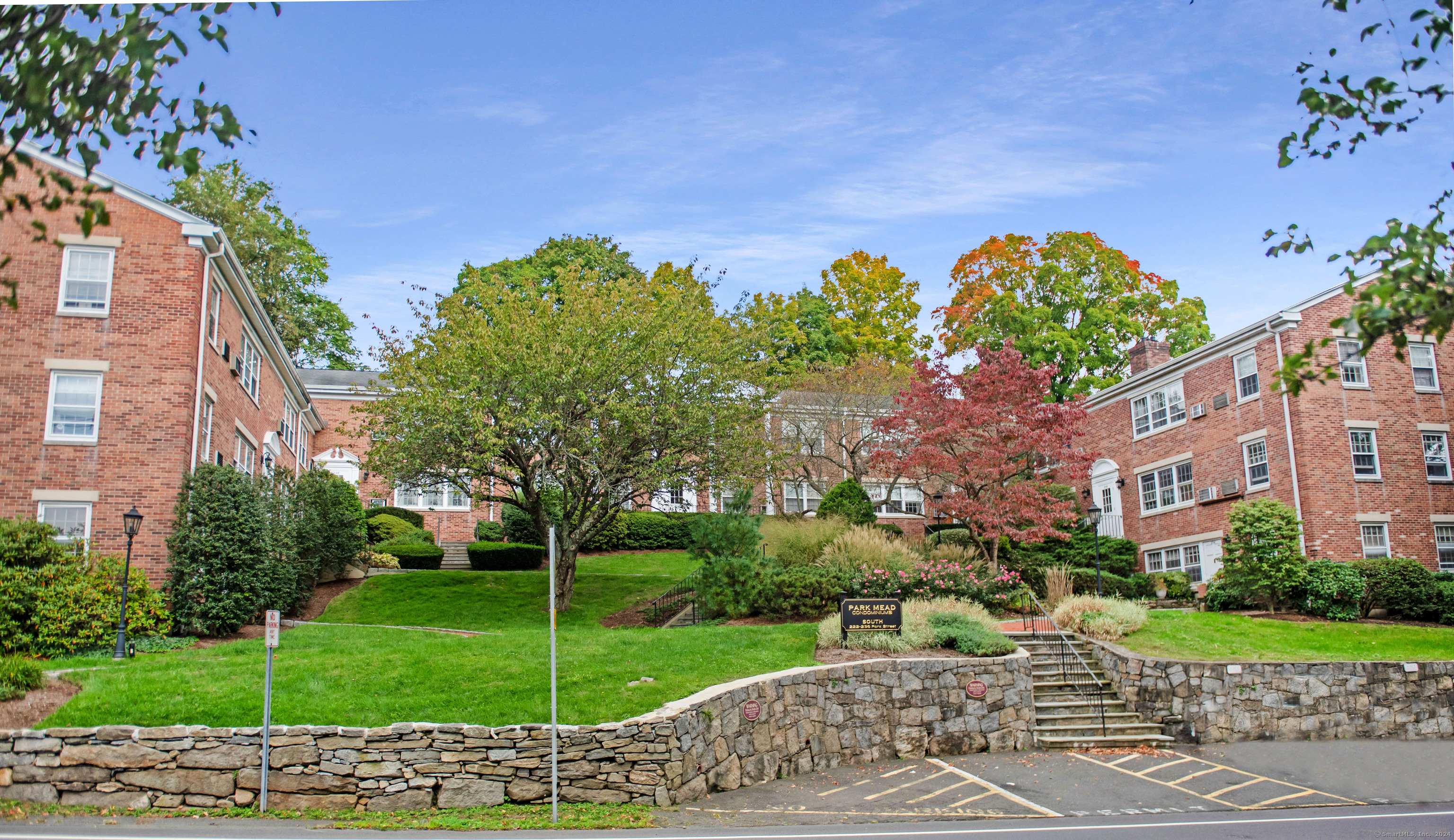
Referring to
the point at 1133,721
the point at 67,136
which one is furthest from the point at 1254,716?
the point at 67,136

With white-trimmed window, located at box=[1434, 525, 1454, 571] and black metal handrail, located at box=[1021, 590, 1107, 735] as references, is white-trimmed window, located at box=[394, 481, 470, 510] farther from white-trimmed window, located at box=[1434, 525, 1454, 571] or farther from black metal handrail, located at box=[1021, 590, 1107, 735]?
white-trimmed window, located at box=[1434, 525, 1454, 571]

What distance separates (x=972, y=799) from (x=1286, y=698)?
7075mm

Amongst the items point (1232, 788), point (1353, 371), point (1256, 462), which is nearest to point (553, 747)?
point (1232, 788)

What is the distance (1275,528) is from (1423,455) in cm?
639

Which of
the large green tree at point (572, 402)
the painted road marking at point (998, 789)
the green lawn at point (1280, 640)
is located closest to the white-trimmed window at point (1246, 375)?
the green lawn at point (1280, 640)

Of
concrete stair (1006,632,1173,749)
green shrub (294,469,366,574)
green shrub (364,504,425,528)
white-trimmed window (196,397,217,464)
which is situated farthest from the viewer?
green shrub (364,504,425,528)

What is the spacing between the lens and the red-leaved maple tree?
2233 cm

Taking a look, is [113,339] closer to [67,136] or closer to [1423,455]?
[67,136]

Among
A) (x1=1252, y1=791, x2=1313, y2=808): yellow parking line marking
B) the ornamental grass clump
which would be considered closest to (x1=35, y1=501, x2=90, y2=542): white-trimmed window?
the ornamental grass clump

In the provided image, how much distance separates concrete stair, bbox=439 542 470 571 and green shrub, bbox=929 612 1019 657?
19.0m

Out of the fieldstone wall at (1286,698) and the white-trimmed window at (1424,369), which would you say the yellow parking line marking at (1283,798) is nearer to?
the fieldstone wall at (1286,698)

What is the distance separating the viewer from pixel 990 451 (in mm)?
22469

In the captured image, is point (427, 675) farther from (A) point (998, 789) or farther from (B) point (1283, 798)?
(B) point (1283, 798)

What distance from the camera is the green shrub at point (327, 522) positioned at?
2456 centimetres
